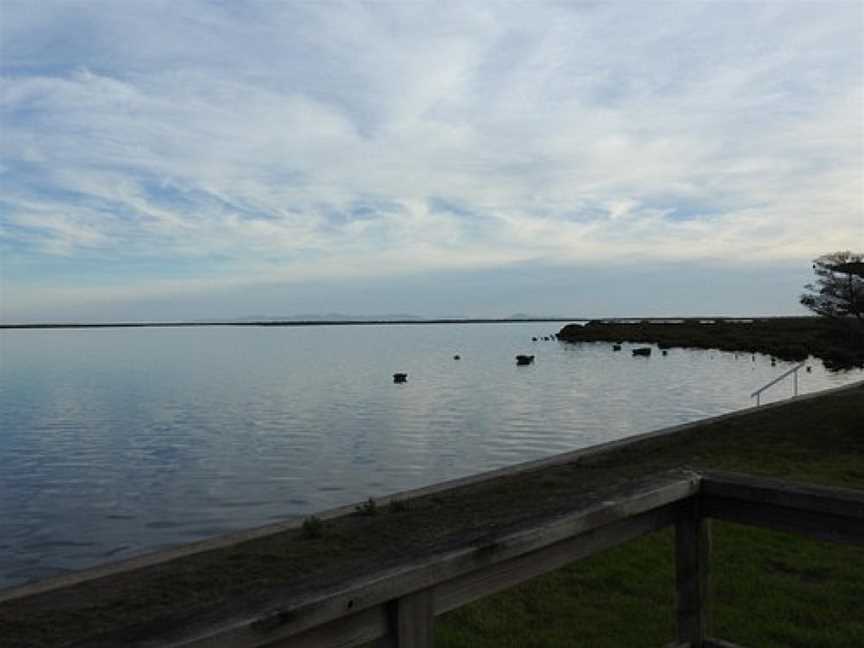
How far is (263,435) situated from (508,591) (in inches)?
719

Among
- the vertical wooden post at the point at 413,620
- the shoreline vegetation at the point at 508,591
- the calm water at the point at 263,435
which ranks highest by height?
the vertical wooden post at the point at 413,620

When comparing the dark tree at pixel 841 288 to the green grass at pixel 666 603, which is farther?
the dark tree at pixel 841 288

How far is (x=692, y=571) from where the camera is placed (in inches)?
152

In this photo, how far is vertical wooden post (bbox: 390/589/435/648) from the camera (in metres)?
2.47

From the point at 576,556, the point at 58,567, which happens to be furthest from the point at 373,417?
the point at 576,556

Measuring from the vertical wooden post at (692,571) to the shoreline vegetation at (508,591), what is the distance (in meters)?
0.48

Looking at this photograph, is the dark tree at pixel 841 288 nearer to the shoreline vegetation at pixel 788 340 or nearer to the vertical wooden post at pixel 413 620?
the shoreline vegetation at pixel 788 340

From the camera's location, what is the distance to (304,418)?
27984mm

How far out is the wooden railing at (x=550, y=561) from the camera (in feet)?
7.09

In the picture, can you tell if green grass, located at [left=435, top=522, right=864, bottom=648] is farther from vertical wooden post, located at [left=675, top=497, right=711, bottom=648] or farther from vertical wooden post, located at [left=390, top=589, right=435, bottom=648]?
vertical wooden post, located at [left=390, top=589, right=435, bottom=648]

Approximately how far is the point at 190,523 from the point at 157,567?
478cm

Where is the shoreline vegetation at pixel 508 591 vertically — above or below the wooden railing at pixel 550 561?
below

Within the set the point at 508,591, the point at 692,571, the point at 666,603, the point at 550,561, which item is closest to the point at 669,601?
the point at 666,603

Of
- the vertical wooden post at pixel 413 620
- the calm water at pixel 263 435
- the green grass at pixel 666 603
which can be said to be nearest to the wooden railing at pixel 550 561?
the vertical wooden post at pixel 413 620
